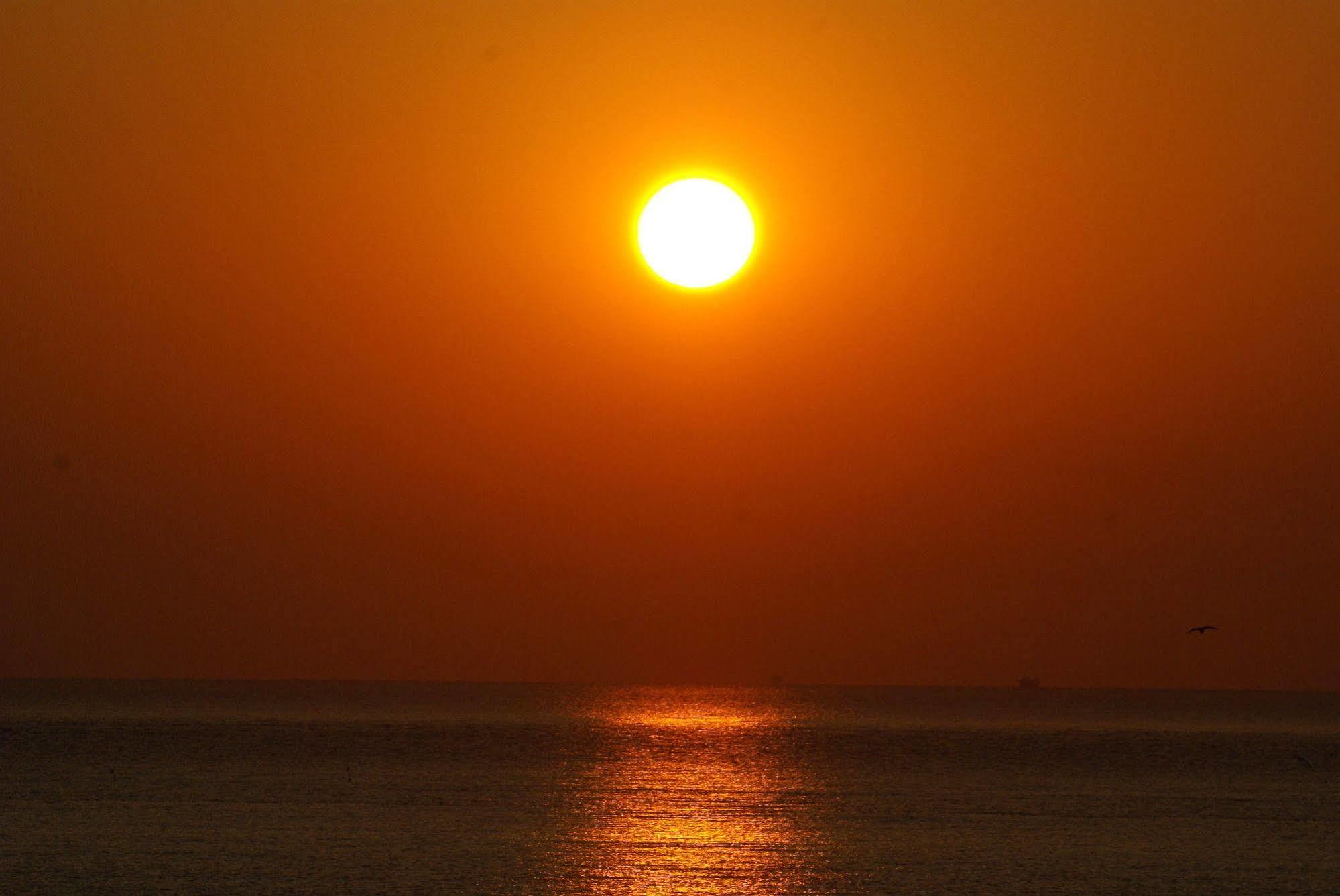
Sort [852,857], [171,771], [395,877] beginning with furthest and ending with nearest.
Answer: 1. [171,771]
2. [852,857]
3. [395,877]

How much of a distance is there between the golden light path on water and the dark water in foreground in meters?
0.09

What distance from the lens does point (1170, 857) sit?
70.6 ft

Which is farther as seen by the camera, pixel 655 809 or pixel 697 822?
pixel 655 809

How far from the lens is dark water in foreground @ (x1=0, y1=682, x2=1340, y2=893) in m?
18.8

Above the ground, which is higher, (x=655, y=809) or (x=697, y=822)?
(x=655, y=809)

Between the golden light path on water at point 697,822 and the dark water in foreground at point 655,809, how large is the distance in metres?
0.09

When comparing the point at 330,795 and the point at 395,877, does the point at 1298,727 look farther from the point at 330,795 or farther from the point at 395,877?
the point at 395,877

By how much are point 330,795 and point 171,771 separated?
6977mm

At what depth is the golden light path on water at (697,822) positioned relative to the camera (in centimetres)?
1820

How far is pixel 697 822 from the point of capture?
80.2 feet

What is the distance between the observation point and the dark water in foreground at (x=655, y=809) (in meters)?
18.8

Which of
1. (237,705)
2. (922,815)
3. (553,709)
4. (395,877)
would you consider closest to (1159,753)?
(922,815)

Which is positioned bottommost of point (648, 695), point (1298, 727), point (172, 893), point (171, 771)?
point (172, 893)

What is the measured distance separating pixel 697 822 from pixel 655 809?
2480 millimetres
